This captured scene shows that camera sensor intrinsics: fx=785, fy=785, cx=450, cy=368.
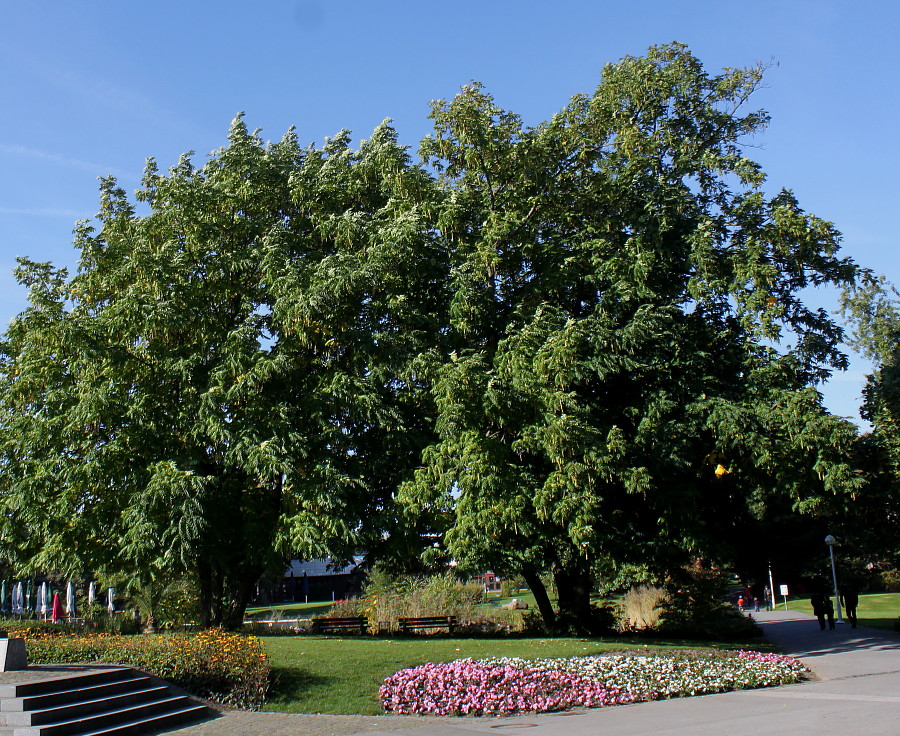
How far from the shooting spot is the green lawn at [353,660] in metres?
12.5

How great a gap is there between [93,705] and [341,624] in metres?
13.6

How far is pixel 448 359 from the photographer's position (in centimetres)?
1938

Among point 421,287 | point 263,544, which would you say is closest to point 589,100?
point 421,287

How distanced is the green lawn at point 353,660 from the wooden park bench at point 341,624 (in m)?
5.57

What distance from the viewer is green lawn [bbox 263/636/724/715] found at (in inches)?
494

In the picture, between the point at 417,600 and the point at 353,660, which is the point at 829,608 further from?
the point at 353,660

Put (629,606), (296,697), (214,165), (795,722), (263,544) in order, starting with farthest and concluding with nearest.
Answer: (629,606) → (214,165) → (263,544) → (296,697) → (795,722)

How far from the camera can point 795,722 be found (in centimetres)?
1034

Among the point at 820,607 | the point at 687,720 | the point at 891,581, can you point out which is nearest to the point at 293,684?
the point at 687,720

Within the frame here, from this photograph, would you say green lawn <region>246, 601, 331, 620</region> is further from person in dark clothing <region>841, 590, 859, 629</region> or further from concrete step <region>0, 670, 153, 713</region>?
person in dark clothing <region>841, 590, 859, 629</region>

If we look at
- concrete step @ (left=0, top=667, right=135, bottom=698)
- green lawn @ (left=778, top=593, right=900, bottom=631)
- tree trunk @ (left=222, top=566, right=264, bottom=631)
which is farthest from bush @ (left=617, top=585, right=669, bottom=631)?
concrete step @ (left=0, top=667, right=135, bottom=698)

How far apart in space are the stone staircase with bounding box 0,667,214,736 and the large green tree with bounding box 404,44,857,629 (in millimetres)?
6570

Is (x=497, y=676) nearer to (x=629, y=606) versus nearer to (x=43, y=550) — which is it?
(x=43, y=550)

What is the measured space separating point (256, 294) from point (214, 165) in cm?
433
